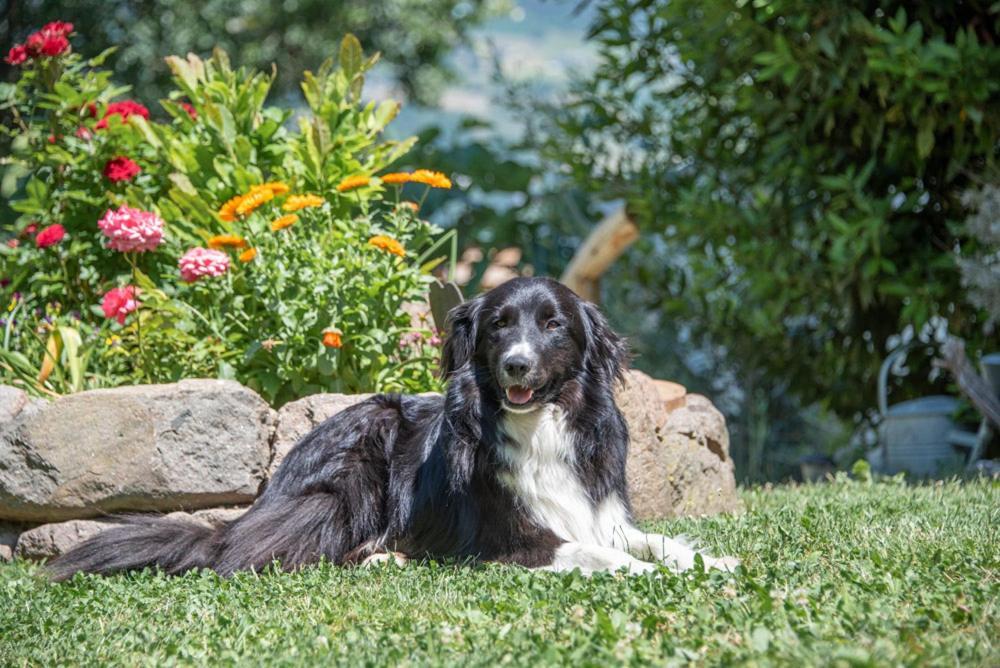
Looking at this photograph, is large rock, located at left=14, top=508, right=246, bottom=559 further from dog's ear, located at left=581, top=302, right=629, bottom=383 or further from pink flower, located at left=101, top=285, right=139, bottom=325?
dog's ear, located at left=581, top=302, right=629, bottom=383

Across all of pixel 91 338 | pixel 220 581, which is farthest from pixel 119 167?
pixel 220 581

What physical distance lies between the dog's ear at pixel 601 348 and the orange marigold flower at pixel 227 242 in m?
1.81

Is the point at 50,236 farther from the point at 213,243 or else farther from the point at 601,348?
the point at 601,348

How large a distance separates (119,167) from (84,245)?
0.47 meters

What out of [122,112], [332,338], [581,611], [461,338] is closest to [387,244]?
[332,338]

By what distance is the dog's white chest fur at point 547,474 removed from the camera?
4.23 m

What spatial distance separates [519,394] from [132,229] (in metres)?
2.20

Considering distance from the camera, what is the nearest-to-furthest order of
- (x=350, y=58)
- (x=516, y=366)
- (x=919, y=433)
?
(x=516, y=366) < (x=350, y=58) < (x=919, y=433)

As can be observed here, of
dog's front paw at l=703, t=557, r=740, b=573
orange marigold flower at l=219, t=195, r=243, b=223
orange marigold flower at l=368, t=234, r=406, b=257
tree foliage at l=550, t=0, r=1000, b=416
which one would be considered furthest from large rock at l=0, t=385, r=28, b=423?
tree foliage at l=550, t=0, r=1000, b=416

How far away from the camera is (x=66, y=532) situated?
201 inches

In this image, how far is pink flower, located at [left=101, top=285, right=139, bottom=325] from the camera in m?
5.39

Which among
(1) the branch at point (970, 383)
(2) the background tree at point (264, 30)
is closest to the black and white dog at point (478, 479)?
(1) the branch at point (970, 383)

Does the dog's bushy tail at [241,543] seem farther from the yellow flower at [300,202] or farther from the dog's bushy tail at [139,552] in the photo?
the yellow flower at [300,202]

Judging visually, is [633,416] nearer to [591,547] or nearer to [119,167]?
[591,547]
